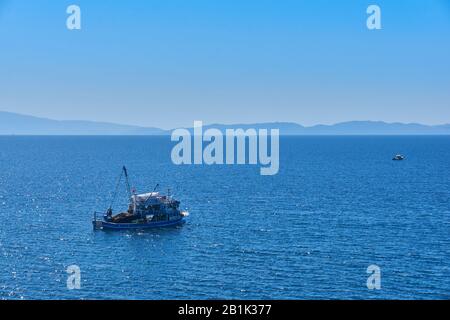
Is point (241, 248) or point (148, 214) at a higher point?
point (148, 214)

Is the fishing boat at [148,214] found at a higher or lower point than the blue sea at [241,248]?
higher

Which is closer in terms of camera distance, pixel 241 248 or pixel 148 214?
pixel 241 248

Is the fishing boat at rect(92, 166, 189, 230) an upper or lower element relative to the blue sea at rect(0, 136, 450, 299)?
upper

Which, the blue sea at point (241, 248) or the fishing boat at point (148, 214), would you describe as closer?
the blue sea at point (241, 248)

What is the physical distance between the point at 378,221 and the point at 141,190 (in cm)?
8019

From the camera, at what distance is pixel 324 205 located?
429 ft

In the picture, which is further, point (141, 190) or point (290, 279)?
Result: point (141, 190)

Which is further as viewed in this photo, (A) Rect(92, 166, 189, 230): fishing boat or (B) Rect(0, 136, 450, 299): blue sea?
(A) Rect(92, 166, 189, 230): fishing boat

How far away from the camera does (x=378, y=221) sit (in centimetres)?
10950
